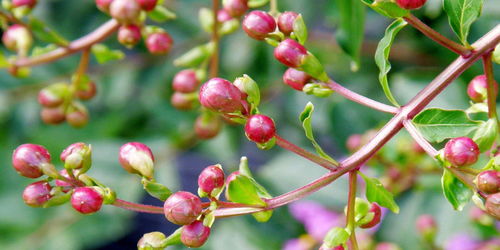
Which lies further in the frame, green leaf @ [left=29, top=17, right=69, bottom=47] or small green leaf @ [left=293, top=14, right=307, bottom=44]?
green leaf @ [left=29, top=17, right=69, bottom=47]

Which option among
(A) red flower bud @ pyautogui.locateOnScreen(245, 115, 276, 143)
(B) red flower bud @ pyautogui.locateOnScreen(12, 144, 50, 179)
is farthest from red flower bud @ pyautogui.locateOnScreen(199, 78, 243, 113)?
(B) red flower bud @ pyautogui.locateOnScreen(12, 144, 50, 179)

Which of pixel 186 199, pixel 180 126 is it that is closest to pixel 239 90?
pixel 186 199

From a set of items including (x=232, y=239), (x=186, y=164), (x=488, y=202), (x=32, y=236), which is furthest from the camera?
(x=186, y=164)

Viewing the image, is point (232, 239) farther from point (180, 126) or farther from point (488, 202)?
point (488, 202)

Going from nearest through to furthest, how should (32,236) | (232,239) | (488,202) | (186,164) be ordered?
(488,202), (232,239), (32,236), (186,164)

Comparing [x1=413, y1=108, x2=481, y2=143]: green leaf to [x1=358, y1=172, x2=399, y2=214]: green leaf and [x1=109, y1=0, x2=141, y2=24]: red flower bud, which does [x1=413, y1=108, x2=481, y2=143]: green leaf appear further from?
[x1=109, y1=0, x2=141, y2=24]: red flower bud

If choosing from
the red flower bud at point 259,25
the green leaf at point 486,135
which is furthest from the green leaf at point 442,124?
the red flower bud at point 259,25

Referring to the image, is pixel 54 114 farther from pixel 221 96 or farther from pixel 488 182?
pixel 488 182

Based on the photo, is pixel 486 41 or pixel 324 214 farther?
pixel 324 214
